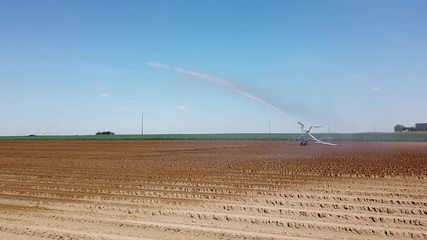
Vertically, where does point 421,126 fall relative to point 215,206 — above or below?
above

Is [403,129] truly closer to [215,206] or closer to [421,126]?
[421,126]

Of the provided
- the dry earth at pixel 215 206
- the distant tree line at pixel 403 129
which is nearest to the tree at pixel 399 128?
the distant tree line at pixel 403 129

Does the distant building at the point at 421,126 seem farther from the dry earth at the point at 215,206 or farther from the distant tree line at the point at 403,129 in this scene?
the dry earth at the point at 215,206

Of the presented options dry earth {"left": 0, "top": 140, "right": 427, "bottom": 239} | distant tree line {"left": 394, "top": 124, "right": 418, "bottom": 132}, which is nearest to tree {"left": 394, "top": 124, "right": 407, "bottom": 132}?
distant tree line {"left": 394, "top": 124, "right": 418, "bottom": 132}

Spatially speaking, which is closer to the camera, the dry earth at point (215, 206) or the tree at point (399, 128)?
the dry earth at point (215, 206)

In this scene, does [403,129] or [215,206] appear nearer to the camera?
[215,206]

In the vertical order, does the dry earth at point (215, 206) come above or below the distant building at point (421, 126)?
below

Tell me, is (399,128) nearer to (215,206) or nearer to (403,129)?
(403,129)

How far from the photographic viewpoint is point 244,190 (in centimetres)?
1173

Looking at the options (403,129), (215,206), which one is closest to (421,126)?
(403,129)

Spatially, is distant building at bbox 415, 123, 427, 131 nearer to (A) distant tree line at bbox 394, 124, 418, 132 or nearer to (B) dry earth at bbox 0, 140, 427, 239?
(A) distant tree line at bbox 394, 124, 418, 132

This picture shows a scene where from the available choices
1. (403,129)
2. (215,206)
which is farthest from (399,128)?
(215,206)

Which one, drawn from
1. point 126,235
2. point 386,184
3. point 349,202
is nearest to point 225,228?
point 126,235

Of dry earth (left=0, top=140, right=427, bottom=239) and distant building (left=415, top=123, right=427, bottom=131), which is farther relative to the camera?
distant building (left=415, top=123, right=427, bottom=131)
